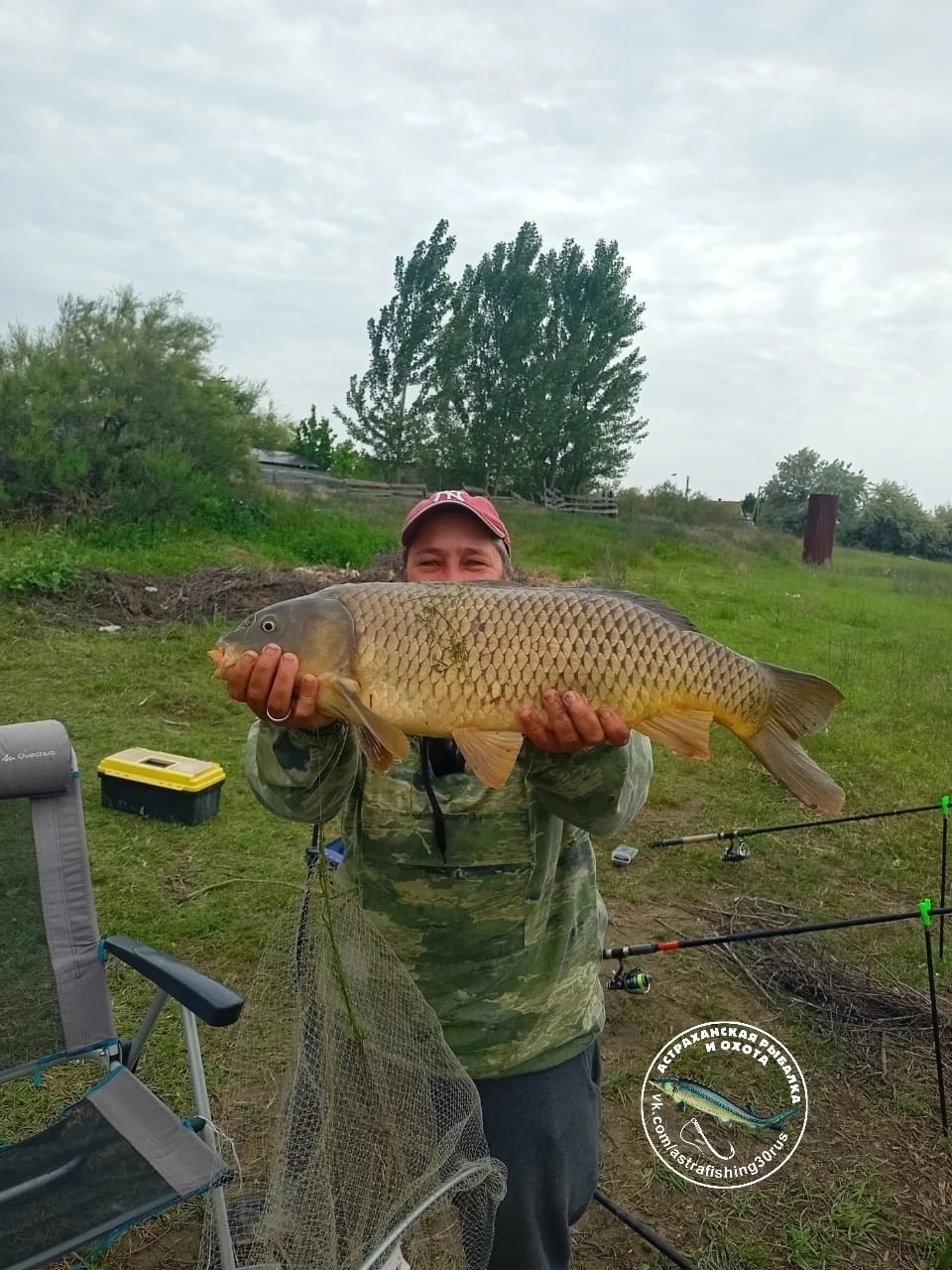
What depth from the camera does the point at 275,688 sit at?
55.6 inches

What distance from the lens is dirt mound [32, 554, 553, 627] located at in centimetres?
760

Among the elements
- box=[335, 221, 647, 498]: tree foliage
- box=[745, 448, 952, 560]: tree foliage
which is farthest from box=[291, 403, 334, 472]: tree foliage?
box=[745, 448, 952, 560]: tree foliage

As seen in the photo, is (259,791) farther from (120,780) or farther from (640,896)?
(120,780)

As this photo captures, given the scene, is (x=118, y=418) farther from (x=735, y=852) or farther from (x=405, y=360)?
(x=405, y=360)

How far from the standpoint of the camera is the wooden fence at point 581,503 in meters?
26.3

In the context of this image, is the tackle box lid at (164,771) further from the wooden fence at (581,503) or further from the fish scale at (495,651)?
the wooden fence at (581,503)

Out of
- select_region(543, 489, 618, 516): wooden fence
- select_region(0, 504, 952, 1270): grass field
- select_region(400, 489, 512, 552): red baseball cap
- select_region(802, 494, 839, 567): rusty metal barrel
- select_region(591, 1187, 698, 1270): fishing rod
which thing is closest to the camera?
select_region(400, 489, 512, 552): red baseball cap

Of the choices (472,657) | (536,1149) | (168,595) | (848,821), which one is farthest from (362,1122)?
(168,595)

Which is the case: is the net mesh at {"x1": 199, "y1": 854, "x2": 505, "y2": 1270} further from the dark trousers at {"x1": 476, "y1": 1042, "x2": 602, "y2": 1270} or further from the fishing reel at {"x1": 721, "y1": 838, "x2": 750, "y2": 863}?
the fishing reel at {"x1": 721, "y1": 838, "x2": 750, "y2": 863}

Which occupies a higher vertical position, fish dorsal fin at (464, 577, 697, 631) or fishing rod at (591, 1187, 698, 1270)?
fish dorsal fin at (464, 577, 697, 631)

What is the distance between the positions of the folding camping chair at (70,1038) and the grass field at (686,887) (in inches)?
11.3

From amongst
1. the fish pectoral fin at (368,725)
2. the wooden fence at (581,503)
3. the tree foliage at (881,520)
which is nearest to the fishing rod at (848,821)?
the fish pectoral fin at (368,725)

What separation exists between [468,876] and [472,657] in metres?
0.37

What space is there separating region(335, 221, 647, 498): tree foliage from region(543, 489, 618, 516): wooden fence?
0.77m
